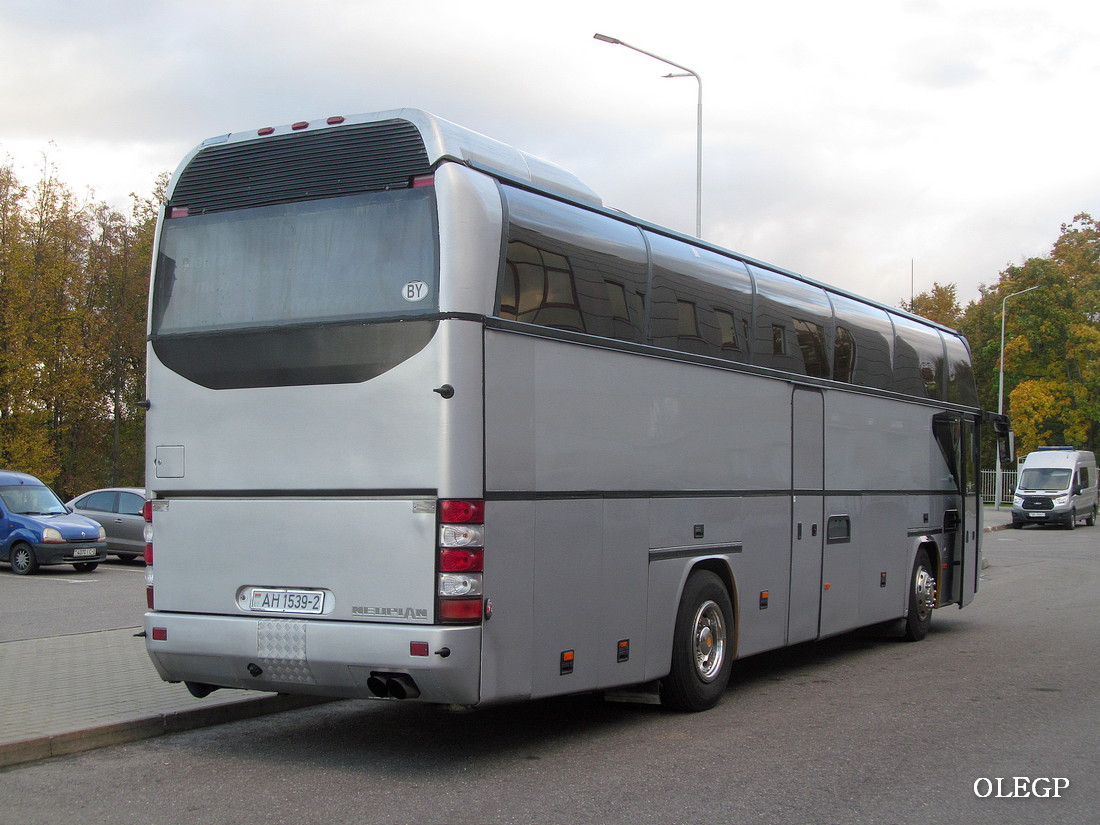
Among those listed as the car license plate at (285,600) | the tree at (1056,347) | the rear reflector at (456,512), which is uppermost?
the tree at (1056,347)

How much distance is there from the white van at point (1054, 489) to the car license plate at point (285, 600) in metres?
39.7

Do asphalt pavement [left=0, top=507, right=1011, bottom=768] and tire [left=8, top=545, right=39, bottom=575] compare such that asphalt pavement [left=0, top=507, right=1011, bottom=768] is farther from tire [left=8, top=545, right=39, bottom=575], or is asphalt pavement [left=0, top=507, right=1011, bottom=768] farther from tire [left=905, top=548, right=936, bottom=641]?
tire [left=8, top=545, right=39, bottom=575]

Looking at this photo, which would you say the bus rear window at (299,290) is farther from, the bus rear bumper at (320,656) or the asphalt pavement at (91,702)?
the asphalt pavement at (91,702)

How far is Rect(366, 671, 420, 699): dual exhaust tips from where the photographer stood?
22.4ft

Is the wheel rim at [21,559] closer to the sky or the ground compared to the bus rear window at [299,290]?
closer to the ground

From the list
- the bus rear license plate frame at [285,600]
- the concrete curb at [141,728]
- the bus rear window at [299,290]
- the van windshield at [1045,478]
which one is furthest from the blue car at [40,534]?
the van windshield at [1045,478]

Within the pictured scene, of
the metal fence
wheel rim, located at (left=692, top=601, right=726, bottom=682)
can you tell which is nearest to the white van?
the metal fence

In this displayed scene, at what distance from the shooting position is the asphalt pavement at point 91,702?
7.62 m

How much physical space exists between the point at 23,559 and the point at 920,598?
16.7m

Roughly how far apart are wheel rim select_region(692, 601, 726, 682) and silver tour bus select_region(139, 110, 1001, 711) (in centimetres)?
3

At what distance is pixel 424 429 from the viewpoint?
6871 millimetres

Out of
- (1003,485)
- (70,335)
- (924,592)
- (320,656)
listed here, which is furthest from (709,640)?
(1003,485)

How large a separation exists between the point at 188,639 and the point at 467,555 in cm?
205

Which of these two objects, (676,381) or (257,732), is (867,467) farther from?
(257,732)
